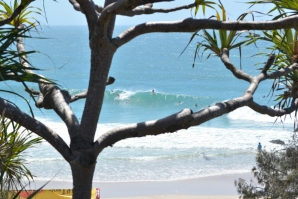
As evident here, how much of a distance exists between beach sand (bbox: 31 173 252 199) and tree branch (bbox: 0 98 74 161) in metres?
10.7

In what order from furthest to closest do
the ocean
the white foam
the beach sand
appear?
the white foam → the ocean → the beach sand

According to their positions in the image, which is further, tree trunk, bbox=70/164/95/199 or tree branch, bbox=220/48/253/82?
tree branch, bbox=220/48/253/82

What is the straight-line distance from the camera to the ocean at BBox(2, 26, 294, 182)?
16.4m

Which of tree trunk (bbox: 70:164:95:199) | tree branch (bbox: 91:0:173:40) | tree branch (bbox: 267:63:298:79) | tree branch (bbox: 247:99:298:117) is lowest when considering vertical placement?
tree trunk (bbox: 70:164:95:199)

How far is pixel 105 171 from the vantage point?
A: 16438 mm

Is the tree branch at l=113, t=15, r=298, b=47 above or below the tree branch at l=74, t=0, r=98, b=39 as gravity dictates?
below

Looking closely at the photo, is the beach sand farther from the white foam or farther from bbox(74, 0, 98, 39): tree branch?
the white foam

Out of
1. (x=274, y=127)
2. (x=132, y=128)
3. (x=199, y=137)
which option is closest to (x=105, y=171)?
(x=199, y=137)

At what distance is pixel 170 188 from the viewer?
14234 mm

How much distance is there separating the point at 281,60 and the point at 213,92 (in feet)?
119

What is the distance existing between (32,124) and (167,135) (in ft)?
68.9

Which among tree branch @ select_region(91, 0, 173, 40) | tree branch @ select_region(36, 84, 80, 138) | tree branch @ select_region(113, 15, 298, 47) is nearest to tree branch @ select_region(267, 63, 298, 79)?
tree branch @ select_region(113, 15, 298, 47)

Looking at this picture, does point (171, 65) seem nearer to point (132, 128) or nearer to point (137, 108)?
point (137, 108)

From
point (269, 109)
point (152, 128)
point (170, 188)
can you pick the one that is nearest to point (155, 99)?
point (170, 188)
